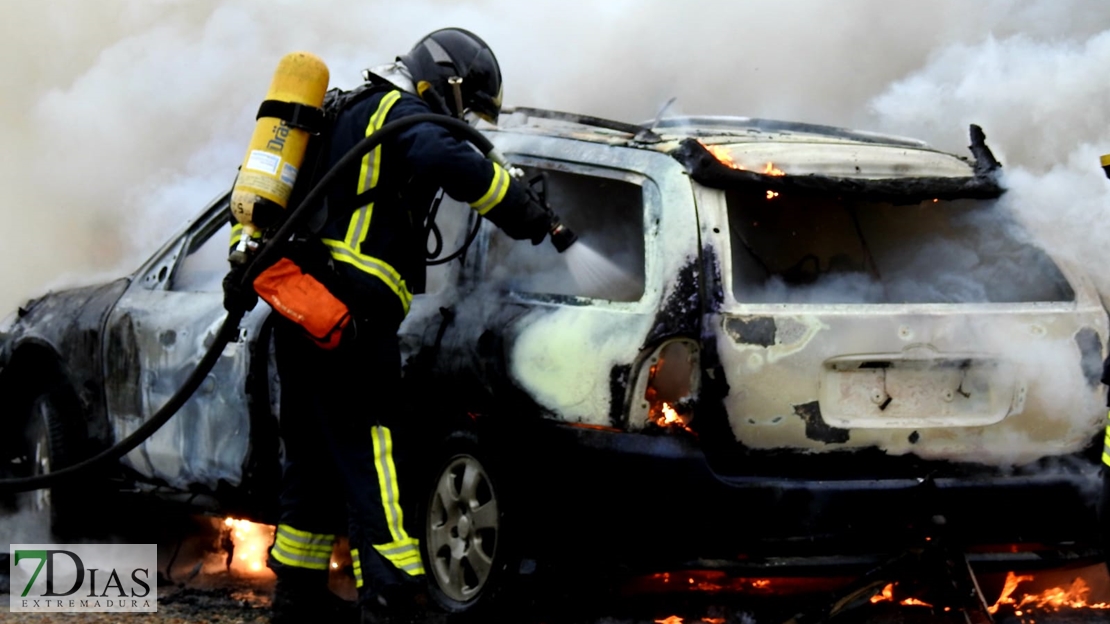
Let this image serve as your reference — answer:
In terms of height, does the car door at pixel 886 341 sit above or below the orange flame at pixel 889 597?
above

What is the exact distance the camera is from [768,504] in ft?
11.8

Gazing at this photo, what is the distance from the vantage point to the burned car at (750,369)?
3633mm

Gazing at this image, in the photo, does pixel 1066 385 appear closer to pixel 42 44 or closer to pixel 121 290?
pixel 121 290

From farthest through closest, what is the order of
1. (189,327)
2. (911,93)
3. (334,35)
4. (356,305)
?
(334,35), (911,93), (189,327), (356,305)

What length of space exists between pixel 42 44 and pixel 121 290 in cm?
568

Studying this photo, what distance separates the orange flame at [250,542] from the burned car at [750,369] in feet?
4.72

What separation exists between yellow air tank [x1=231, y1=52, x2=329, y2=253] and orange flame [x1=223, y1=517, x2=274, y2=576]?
1.88 metres

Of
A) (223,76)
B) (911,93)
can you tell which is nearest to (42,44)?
(223,76)

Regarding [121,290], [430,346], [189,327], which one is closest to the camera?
[430,346]

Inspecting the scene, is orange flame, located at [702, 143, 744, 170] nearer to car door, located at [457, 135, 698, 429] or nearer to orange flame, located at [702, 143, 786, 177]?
orange flame, located at [702, 143, 786, 177]

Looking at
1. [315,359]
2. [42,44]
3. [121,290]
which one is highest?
[42,44]

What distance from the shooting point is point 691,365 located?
11.9 feet

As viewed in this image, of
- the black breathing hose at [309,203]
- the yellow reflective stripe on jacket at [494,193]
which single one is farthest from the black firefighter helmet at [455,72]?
the yellow reflective stripe on jacket at [494,193]

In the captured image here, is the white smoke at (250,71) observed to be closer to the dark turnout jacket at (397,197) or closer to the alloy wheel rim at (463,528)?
the dark turnout jacket at (397,197)
